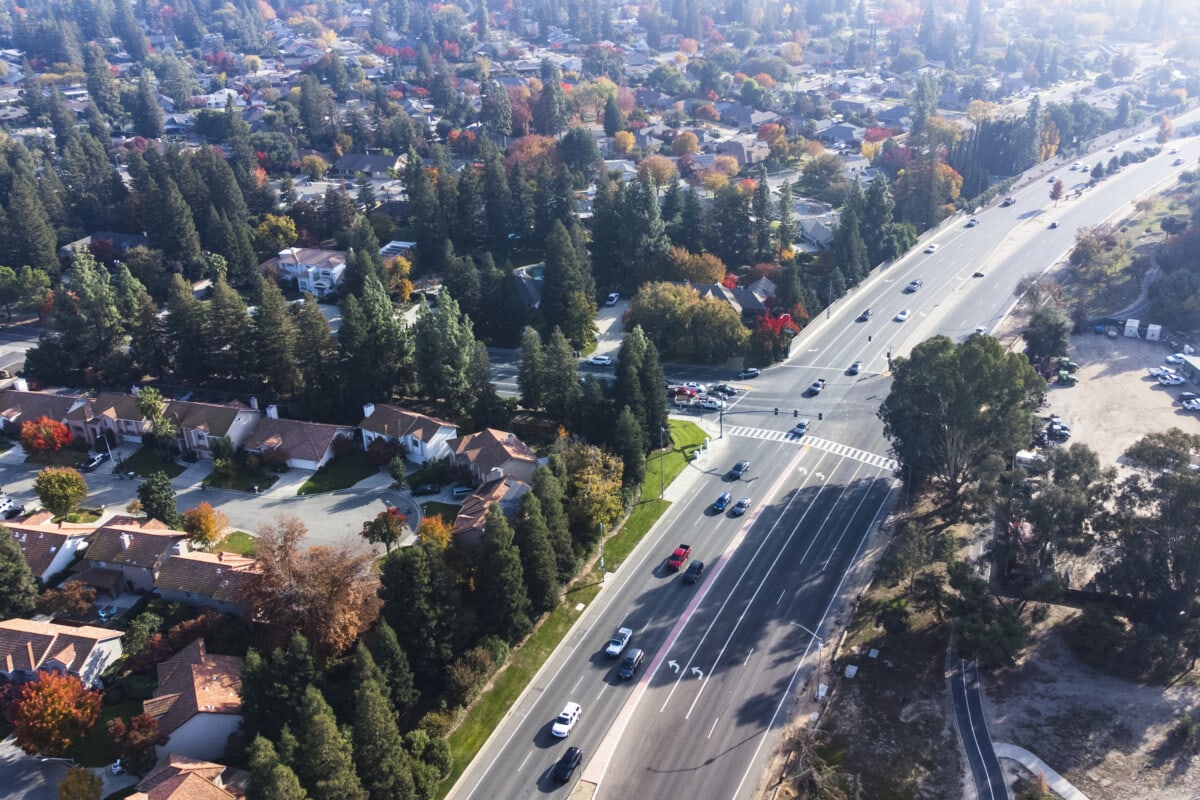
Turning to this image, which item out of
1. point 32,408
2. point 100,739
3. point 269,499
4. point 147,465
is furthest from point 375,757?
point 32,408

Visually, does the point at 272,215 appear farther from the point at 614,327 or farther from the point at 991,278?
the point at 991,278

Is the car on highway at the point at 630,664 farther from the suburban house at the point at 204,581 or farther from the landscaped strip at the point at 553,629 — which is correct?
the suburban house at the point at 204,581

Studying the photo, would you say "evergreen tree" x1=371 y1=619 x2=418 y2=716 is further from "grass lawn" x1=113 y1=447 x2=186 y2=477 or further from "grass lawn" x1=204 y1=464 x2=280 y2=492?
"grass lawn" x1=113 y1=447 x2=186 y2=477

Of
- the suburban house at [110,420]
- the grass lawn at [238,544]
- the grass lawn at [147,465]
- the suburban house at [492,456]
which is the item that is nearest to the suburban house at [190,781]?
the grass lawn at [238,544]

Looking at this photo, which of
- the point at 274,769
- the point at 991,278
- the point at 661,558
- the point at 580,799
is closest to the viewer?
the point at 274,769

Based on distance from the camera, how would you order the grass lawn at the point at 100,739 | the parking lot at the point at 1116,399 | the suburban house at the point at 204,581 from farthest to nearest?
the parking lot at the point at 1116,399
the suburban house at the point at 204,581
the grass lawn at the point at 100,739

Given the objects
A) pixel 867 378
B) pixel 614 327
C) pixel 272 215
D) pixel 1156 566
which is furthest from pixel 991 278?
pixel 272 215
